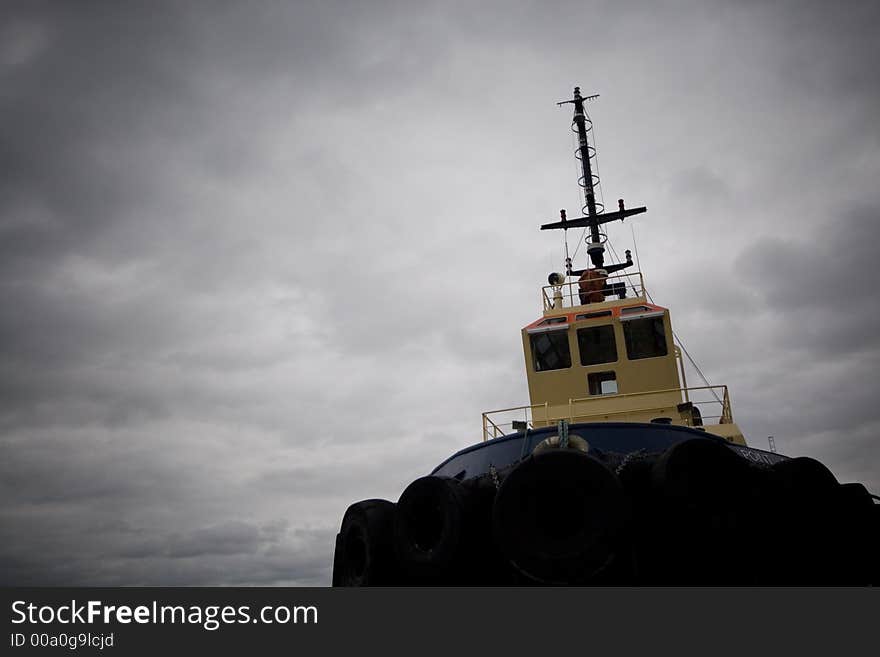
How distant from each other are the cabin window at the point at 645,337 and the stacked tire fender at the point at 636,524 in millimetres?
4887

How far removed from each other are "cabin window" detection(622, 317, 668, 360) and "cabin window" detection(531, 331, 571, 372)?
125cm

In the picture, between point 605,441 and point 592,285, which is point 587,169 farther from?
point 605,441

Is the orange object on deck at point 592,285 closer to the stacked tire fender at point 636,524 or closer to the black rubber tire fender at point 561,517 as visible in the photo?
the stacked tire fender at point 636,524

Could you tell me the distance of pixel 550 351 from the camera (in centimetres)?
1494

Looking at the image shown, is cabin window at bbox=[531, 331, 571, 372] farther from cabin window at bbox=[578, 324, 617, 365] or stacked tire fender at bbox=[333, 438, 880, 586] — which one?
stacked tire fender at bbox=[333, 438, 880, 586]

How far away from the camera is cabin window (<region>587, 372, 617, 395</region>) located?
14.7 metres

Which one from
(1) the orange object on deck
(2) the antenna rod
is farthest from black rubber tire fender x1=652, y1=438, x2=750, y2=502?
(2) the antenna rod

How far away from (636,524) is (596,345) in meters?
6.64

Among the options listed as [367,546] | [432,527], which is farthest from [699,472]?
[367,546]

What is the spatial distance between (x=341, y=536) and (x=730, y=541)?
5.69m

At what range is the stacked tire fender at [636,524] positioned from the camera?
327 inches
